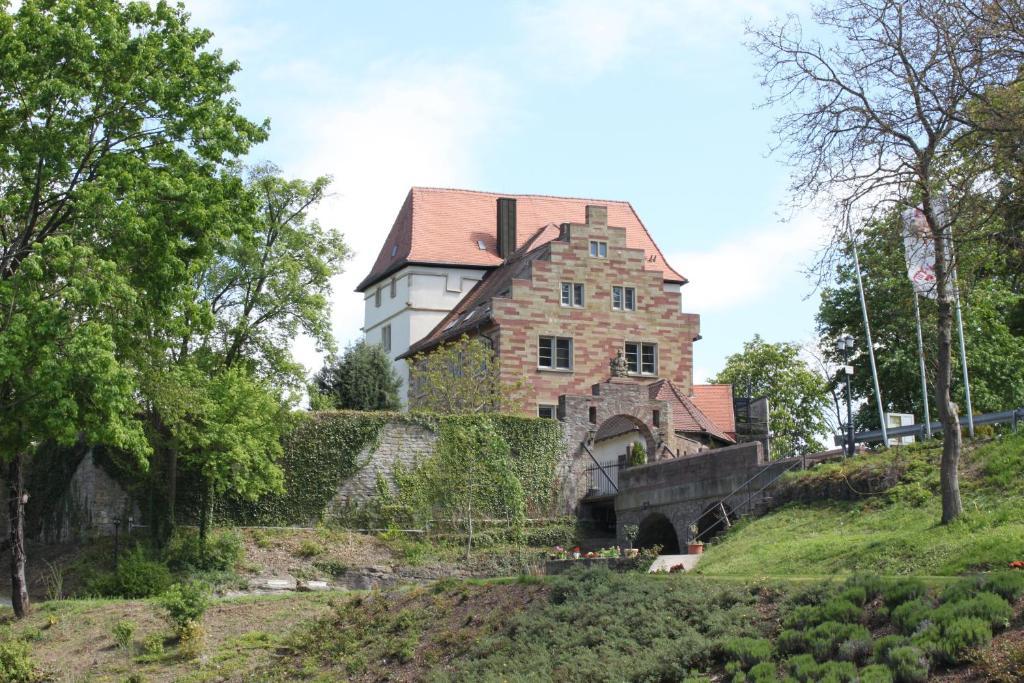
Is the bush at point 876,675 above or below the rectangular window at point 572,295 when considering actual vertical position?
below

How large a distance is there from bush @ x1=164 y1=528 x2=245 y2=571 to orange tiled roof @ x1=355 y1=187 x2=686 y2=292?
28104 millimetres

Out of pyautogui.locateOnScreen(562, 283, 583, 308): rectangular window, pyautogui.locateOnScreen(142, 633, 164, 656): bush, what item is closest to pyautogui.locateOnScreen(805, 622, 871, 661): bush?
pyautogui.locateOnScreen(142, 633, 164, 656): bush

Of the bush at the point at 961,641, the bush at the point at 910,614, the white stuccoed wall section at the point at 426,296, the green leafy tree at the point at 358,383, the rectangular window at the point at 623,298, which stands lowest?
the bush at the point at 961,641

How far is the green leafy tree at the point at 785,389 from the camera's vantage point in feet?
205

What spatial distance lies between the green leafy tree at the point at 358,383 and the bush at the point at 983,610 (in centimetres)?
3601

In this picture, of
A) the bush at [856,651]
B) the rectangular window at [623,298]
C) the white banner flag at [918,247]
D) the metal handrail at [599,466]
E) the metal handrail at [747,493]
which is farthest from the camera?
the rectangular window at [623,298]

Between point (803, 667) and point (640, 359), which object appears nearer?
point (803, 667)

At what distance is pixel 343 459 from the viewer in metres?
38.8

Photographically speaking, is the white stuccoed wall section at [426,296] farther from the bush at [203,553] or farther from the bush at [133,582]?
the bush at [133,582]

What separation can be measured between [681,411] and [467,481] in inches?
400

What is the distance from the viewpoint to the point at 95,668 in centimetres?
2242

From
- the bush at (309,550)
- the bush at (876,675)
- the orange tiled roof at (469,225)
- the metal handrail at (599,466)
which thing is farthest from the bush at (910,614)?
the orange tiled roof at (469,225)

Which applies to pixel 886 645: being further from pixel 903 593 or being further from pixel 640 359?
pixel 640 359

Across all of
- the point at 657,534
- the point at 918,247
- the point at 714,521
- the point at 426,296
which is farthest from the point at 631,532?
the point at 426,296
